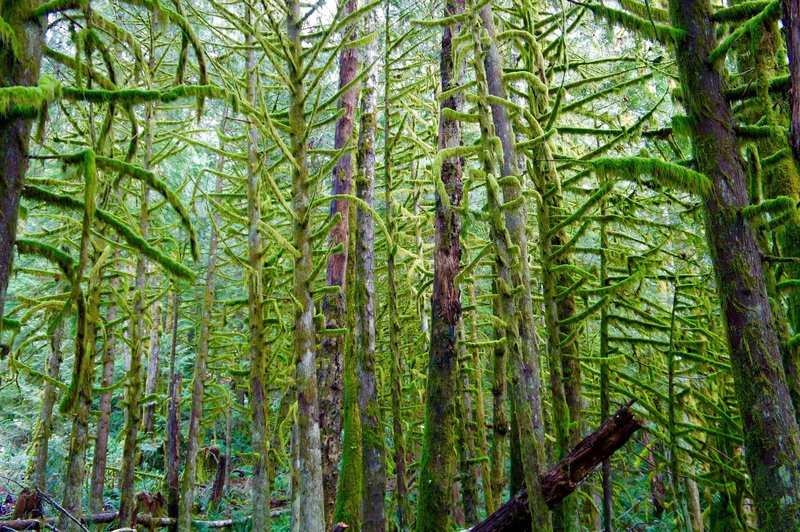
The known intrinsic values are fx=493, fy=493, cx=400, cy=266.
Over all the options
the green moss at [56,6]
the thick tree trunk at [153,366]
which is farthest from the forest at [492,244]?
the thick tree trunk at [153,366]

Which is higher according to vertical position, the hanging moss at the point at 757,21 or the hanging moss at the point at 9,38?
the hanging moss at the point at 757,21

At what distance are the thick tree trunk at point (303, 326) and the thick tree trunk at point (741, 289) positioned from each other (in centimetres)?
330

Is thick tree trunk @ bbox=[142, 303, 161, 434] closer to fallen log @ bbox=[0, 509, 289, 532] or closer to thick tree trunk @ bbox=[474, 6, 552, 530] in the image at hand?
fallen log @ bbox=[0, 509, 289, 532]

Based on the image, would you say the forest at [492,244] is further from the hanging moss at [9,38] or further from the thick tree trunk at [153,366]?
the thick tree trunk at [153,366]

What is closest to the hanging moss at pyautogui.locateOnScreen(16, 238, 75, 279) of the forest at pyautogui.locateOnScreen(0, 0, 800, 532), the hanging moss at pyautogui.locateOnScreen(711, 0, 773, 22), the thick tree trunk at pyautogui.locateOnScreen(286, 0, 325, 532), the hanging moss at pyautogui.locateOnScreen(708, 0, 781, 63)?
the forest at pyautogui.locateOnScreen(0, 0, 800, 532)

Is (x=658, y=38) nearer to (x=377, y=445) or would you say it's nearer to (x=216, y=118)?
(x=377, y=445)

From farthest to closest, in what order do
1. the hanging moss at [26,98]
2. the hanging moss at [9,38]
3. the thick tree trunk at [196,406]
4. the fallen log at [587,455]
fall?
the thick tree trunk at [196,406] < the fallen log at [587,455] < the hanging moss at [9,38] < the hanging moss at [26,98]

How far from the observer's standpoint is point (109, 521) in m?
9.79

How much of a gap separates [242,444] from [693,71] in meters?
21.9

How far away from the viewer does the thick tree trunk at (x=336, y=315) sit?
25.4 feet

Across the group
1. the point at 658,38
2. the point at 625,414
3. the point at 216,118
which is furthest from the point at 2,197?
the point at 216,118

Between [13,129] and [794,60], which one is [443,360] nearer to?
[794,60]

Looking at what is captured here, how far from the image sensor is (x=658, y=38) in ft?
13.6

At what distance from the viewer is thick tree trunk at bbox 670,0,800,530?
3373 mm
